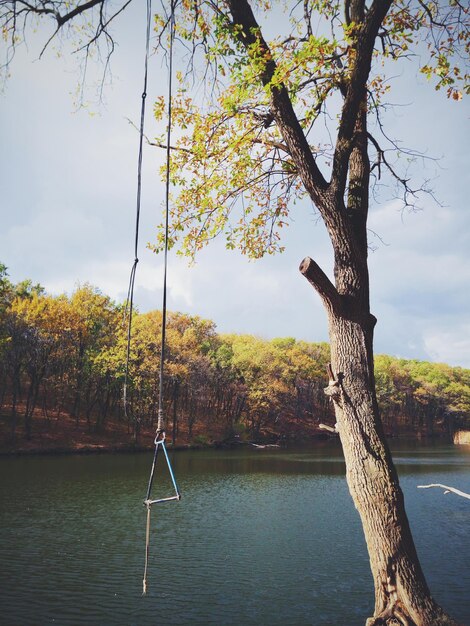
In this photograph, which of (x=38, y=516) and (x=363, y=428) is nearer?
(x=363, y=428)

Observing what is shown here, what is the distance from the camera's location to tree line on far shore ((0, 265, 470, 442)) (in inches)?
1564

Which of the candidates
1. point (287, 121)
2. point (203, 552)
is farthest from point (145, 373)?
point (287, 121)

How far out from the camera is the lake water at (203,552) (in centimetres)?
1032

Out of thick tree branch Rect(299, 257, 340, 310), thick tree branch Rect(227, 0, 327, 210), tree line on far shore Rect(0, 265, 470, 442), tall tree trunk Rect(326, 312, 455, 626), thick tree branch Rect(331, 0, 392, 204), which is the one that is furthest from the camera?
tree line on far shore Rect(0, 265, 470, 442)

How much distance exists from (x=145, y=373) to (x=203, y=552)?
29.7 metres

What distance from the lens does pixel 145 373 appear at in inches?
1687

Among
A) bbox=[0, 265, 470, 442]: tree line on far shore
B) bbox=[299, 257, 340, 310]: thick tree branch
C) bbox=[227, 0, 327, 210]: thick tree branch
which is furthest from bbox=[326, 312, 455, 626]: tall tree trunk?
bbox=[0, 265, 470, 442]: tree line on far shore

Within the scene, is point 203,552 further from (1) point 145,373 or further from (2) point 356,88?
(1) point 145,373

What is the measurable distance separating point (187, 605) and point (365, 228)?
958cm

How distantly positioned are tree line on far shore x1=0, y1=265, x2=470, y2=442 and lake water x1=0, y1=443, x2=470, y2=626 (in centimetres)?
565

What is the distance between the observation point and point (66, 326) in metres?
41.2

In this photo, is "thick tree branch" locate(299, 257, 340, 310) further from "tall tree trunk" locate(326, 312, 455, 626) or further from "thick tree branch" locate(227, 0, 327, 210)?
"thick tree branch" locate(227, 0, 327, 210)

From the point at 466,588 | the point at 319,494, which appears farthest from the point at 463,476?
the point at 466,588

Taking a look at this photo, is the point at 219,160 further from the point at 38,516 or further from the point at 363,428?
the point at 38,516
